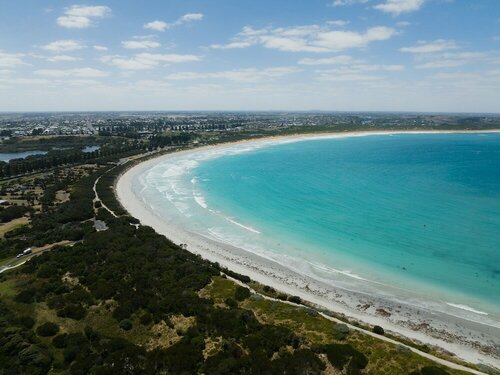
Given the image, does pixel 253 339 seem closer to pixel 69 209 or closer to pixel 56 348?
pixel 56 348

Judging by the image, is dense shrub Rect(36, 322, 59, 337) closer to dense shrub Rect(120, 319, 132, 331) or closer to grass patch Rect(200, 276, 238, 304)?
dense shrub Rect(120, 319, 132, 331)

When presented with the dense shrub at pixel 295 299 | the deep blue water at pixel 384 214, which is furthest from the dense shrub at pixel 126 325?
the deep blue water at pixel 384 214

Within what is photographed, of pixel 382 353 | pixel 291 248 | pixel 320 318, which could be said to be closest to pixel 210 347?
pixel 320 318

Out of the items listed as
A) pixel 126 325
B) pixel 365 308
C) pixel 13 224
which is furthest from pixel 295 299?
pixel 13 224

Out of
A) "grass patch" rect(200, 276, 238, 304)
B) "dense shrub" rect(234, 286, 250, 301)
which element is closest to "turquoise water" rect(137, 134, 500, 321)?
"dense shrub" rect(234, 286, 250, 301)

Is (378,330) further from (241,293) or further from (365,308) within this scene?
(241,293)
